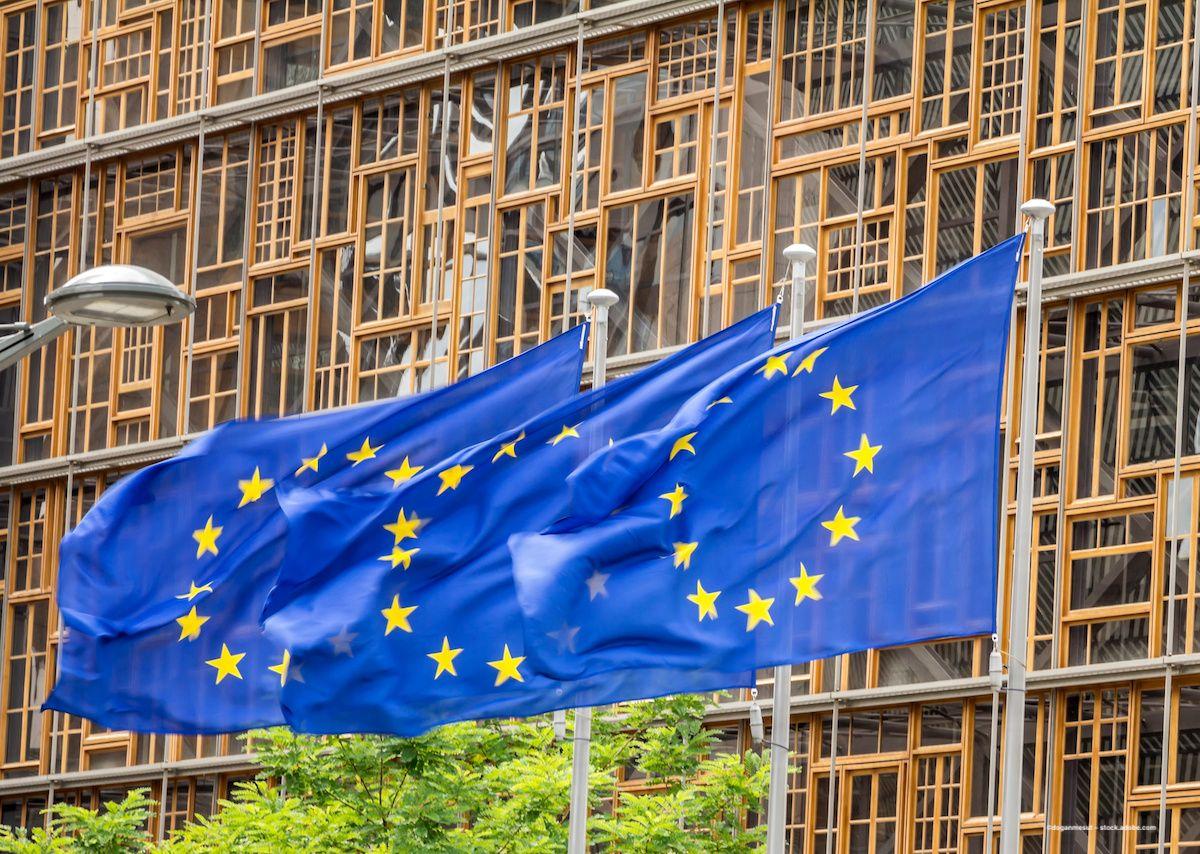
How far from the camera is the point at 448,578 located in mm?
22047

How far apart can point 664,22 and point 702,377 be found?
1501 centimetres

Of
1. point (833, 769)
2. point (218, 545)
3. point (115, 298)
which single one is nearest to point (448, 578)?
point (218, 545)

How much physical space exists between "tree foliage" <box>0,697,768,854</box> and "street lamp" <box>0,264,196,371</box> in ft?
41.1

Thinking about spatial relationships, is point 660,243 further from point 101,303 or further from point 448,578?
point 101,303

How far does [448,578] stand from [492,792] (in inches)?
359

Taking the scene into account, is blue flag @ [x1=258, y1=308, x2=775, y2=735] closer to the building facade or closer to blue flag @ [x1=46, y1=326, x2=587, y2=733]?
blue flag @ [x1=46, y1=326, x2=587, y2=733]

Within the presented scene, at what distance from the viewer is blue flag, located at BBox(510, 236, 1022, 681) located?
20.1 metres

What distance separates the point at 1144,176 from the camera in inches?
1238

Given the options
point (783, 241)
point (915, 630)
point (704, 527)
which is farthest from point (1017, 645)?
point (783, 241)

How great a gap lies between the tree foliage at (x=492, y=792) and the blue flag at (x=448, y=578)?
806 cm

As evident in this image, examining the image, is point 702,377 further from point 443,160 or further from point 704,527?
point 443,160

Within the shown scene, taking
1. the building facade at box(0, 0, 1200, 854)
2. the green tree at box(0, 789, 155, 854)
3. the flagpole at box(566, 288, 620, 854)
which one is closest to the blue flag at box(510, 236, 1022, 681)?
the flagpole at box(566, 288, 620, 854)

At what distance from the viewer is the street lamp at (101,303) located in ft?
58.5

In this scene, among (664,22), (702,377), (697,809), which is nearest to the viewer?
(702,377)
